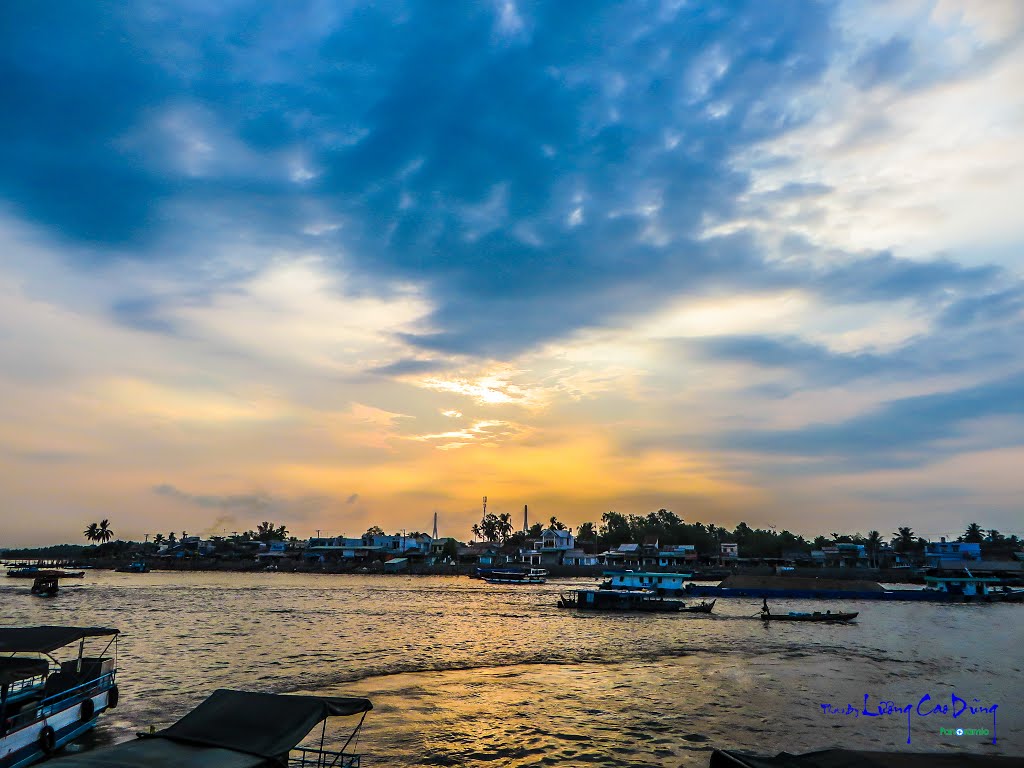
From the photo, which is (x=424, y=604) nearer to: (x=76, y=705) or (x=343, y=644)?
(x=343, y=644)

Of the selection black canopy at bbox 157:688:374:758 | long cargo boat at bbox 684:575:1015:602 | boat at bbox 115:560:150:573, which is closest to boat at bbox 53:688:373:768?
black canopy at bbox 157:688:374:758

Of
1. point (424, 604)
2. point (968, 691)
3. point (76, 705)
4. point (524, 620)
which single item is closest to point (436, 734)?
point (76, 705)

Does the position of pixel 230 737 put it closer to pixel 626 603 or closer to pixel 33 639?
pixel 33 639

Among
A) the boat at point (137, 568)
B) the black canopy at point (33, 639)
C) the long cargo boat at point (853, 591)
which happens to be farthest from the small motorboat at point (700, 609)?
the boat at point (137, 568)

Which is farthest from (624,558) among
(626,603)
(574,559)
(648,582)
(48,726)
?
(48,726)

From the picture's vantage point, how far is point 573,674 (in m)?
31.5

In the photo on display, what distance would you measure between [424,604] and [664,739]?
51.5 m

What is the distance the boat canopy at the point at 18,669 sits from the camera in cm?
1619

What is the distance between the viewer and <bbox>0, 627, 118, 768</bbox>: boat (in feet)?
53.0

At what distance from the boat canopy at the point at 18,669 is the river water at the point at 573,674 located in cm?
435

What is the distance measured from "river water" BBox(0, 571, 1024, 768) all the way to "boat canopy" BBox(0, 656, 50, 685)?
Answer: 4.35 metres

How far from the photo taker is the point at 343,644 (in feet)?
132

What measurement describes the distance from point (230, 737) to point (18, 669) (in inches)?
410

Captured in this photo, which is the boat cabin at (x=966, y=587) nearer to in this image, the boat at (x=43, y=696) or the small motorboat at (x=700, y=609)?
the small motorboat at (x=700, y=609)
